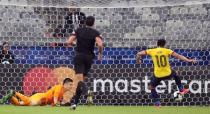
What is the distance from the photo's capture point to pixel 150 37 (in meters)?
16.8

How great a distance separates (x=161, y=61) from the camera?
1130 cm

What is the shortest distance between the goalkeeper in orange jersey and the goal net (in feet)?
0.65

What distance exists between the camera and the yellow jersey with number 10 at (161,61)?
1125 cm

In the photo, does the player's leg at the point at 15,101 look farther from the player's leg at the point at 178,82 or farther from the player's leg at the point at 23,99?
the player's leg at the point at 178,82

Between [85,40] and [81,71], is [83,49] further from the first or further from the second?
[81,71]

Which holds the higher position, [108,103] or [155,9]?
[155,9]

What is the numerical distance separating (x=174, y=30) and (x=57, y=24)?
14.0 ft

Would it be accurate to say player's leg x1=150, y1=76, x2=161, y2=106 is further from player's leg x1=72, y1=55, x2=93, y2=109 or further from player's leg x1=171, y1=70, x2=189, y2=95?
player's leg x1=72, y1=55, x2=93, y2=109

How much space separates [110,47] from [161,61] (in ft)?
10.1

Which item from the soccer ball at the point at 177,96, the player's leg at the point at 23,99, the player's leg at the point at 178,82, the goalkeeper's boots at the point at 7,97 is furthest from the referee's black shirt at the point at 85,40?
the player's leg at the point at 23,99

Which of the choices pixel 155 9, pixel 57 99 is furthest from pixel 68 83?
pixel 155 9

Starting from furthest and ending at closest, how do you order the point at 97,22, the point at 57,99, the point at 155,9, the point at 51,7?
the point at 97,22, the point at 155,9, the point at 51,7, the point at 57,99

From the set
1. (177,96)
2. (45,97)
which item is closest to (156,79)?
(177,96)

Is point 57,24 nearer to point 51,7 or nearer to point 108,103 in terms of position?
point 51,7
